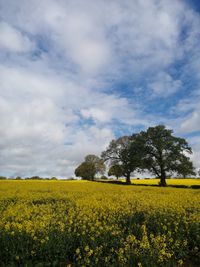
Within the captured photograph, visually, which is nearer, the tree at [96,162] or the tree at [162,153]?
the tree at [162,153]

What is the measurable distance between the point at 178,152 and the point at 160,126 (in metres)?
6.08

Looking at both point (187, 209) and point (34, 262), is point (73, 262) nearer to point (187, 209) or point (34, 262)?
point (34, 262)

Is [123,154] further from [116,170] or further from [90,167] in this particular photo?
[90,167]

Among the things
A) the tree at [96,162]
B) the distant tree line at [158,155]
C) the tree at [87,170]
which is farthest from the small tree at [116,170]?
the tree at [87,170]

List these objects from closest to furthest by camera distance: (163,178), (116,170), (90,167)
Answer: (163,178), (116,170), (90,167)

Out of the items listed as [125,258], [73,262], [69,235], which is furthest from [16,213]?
[125,258]

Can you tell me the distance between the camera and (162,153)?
177ft

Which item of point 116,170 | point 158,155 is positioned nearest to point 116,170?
point 116,170

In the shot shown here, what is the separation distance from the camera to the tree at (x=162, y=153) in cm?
5222

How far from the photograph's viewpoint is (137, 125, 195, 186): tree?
52219 mm

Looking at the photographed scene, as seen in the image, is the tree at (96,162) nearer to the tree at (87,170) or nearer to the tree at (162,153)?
the tree at (87,170)

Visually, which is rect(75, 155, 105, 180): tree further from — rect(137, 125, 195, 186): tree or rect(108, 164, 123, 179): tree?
rect(137, 125, 195, 186): tree

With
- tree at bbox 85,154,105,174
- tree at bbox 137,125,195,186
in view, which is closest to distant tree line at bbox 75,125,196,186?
tree at bbox 137,125,195,186

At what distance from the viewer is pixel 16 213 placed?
42.9 ft
